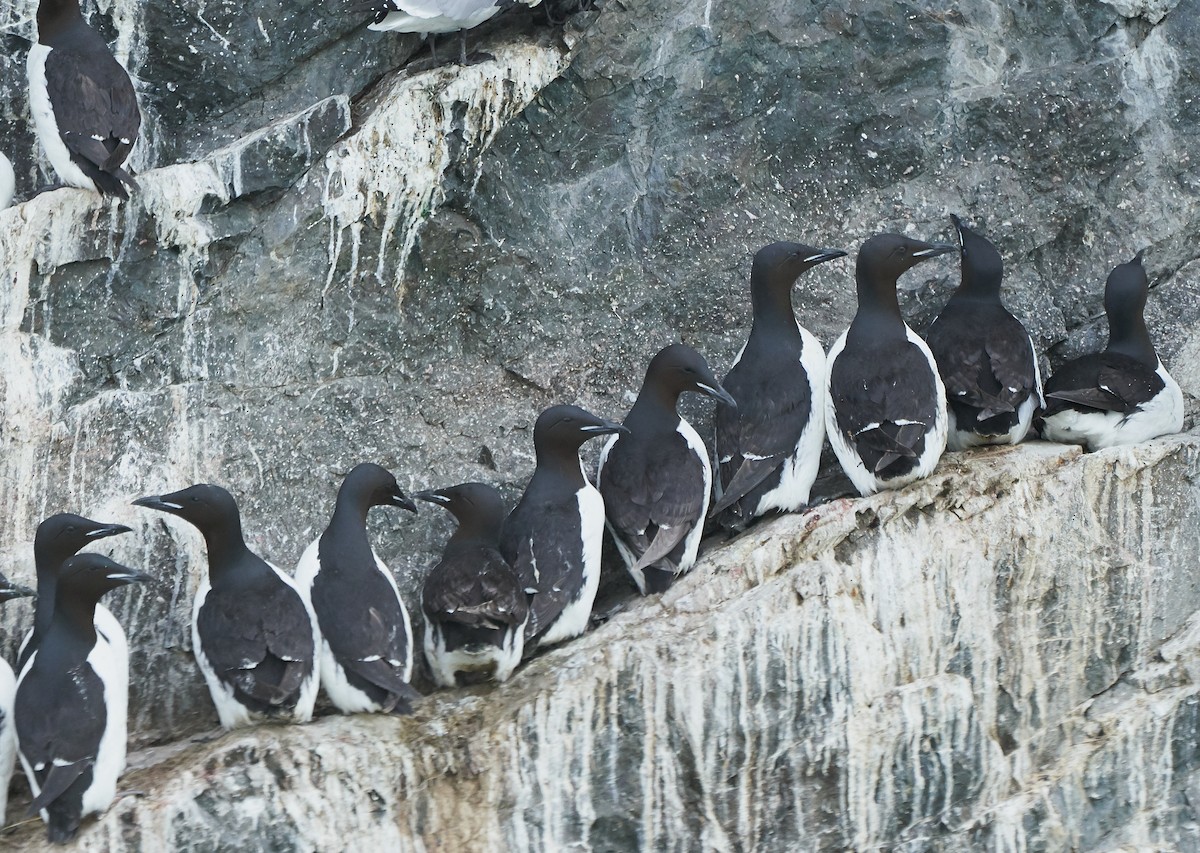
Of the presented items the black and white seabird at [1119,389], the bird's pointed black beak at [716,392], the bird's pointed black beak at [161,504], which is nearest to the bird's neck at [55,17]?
the bird's pointed black beak at [161,504]

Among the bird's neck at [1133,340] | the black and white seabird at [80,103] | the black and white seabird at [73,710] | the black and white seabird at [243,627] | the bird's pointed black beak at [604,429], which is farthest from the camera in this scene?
the bird's neck at [1133,340]

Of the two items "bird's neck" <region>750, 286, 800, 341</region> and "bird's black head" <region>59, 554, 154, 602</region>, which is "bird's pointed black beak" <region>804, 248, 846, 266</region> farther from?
"bird's black head" <region>59, 554, 154, 602</region>

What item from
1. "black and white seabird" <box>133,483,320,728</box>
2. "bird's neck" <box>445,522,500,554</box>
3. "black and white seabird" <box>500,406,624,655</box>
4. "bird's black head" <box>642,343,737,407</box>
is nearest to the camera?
"black and white seabird" <box>133,483,320,728</box>

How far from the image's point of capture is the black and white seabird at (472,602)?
6215mm

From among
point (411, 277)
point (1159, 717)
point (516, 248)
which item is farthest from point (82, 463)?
point (1159, 717)

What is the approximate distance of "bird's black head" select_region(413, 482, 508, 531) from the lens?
21.6ft

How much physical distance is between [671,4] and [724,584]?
2.96 metres

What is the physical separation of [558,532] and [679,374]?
0.85 m

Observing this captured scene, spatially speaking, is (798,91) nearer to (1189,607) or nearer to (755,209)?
(755,209)

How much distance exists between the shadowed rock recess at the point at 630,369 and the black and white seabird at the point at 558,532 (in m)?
0.18

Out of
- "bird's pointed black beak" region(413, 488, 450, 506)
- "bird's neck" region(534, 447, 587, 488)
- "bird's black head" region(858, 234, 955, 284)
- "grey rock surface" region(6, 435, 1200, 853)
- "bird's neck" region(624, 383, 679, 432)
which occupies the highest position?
"bird's black head" region(858, 234, 955, 284)

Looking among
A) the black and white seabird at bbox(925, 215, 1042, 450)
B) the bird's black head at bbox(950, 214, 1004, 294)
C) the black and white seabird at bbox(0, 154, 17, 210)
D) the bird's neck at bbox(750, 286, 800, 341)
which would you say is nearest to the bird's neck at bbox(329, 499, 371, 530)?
the bird's neck at bbox(750, 286, 800, 341)

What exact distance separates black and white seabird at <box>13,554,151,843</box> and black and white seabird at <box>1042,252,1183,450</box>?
3687 mm

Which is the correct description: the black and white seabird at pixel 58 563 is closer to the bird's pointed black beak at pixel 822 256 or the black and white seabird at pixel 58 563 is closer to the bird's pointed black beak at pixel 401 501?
the bird's pointed black beak at pixel 401 501
